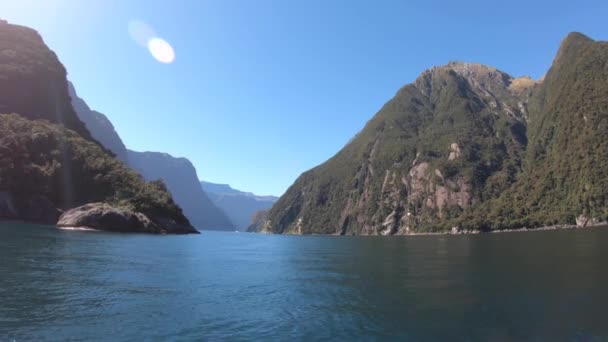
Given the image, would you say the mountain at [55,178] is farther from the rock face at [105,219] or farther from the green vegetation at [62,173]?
the rock face at [105,219]

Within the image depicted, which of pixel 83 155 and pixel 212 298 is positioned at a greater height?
pixel 83 155

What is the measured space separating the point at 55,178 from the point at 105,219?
3594 cm

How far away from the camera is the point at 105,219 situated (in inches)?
4749

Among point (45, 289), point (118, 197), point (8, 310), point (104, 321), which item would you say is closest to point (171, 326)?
point (104, 321)

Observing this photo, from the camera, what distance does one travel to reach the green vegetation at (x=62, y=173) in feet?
418

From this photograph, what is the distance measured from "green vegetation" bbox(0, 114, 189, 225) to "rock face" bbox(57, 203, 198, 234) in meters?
10.2

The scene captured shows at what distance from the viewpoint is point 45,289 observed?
29.4 meters

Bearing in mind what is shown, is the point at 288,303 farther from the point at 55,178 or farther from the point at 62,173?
the point at 62,173

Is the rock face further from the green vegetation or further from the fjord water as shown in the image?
the fjord water

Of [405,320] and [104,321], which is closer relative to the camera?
[104,321]

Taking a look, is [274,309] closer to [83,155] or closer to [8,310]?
[8,310]

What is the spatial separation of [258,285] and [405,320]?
1791 centimetres

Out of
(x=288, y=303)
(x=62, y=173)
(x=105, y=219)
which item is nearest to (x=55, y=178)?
(x=62, y=173)

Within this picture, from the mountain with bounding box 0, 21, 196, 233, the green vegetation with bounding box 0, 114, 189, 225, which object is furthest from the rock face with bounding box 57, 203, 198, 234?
the green vegetation with bounding box 0, 114, 189, 225
